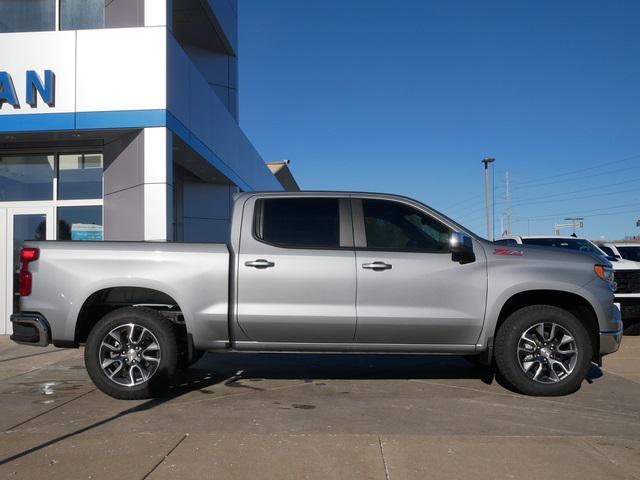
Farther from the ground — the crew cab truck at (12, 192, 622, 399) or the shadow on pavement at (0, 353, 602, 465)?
the crew cab truck at (12, 192, 622, 399)

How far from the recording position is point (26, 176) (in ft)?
37.0

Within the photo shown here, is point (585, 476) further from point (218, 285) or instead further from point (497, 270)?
point (218, 285)

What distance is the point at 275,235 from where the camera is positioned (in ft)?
19.0

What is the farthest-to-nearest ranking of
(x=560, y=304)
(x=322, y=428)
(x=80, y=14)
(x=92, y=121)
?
(x=80, y=14) → (x=92, y=121) → (x=560, y=304) → (x=322, y=428)

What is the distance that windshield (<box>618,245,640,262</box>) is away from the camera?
11180 millimetres

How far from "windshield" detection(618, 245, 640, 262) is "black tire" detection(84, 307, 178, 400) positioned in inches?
362

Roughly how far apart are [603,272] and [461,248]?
5.04ft

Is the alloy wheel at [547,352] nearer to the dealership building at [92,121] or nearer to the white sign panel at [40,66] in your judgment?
the dealership building at [92,121]

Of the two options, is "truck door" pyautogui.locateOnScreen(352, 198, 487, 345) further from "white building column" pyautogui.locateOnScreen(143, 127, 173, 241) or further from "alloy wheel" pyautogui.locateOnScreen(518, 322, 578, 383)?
"white building column" pyautogui.locateOnScreen(143, 127, 173, 241)

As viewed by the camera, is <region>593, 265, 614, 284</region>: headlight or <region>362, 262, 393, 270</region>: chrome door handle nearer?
<region>362, 262, 393, 270</region>: chrome door handle

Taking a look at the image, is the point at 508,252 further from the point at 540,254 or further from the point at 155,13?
the point at 155,13

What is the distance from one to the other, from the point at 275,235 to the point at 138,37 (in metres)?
5.79

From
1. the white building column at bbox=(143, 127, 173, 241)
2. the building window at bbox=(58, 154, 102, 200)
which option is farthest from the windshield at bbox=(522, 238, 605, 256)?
the building window at bbox=(58, 154, 102, 200)

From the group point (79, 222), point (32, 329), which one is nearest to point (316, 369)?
point (32, 329)
